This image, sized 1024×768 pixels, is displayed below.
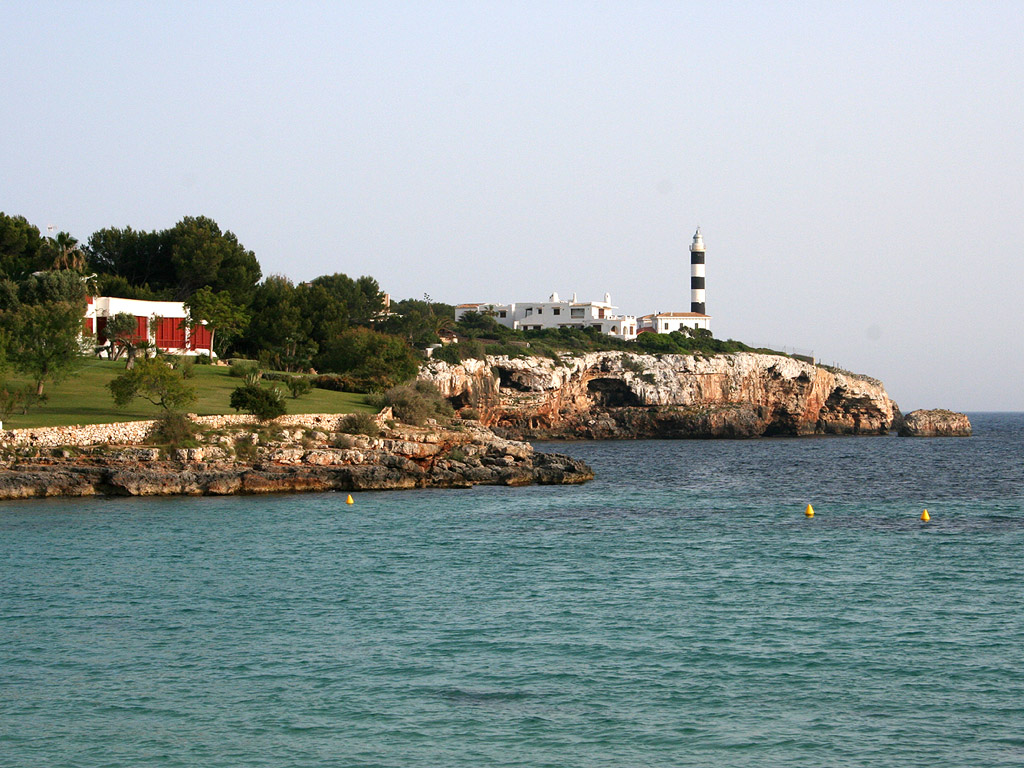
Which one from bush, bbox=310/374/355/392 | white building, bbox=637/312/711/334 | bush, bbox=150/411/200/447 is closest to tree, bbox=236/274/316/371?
bush, bbox=310/374/355/392

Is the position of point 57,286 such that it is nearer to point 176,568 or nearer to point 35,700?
point 176,568

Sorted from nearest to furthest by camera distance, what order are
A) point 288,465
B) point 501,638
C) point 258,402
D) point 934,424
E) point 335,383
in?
point 501,638
point 288,465
point 258,402
point 335,383
point 934,424

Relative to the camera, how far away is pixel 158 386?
48.0m

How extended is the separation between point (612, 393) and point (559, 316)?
29.0 m

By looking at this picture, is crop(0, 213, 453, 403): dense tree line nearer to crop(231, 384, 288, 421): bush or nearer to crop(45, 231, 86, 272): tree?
crop(45, 231, 86, 272): tree

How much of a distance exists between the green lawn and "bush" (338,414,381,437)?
3461 mm

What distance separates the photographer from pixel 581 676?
1808 cm

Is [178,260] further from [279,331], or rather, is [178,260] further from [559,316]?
[559,316]

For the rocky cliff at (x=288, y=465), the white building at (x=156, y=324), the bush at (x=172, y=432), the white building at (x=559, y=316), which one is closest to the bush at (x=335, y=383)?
the white building at (x=156, y=324)

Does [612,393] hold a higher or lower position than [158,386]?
higher

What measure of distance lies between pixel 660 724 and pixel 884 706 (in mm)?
3787

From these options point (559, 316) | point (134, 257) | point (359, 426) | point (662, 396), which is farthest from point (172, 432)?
point (559, 316)

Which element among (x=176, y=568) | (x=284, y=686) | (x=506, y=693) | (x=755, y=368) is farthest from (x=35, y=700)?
(x=755, y=368)

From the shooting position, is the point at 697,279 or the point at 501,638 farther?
the point at 697,279
